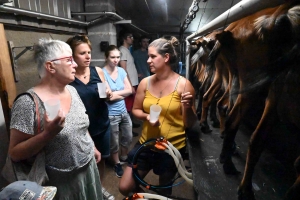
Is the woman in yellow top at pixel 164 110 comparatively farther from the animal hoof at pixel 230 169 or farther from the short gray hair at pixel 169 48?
the animal hoof at pixel 230 169

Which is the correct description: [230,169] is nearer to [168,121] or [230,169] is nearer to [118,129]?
[168,121]

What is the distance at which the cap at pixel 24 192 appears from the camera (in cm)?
73

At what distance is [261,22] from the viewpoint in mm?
598

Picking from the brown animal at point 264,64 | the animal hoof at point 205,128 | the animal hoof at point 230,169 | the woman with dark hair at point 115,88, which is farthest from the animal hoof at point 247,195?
the woman with dark hair at point 115,88

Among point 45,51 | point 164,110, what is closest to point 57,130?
point 45,51

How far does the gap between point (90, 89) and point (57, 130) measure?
65 centimetres

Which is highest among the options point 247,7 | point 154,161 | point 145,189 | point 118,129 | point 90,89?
point 247,7

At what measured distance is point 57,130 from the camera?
0.90m

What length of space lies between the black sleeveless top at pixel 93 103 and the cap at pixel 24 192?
2.48ft

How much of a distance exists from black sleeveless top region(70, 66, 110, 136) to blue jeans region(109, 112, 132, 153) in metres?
0.46

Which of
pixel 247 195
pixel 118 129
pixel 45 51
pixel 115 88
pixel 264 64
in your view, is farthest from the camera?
pixel 118 129

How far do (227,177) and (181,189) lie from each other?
4.01 ft

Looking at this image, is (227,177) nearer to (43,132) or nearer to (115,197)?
(43,132)

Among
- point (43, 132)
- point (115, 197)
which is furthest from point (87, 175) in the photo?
point (115, 197)
